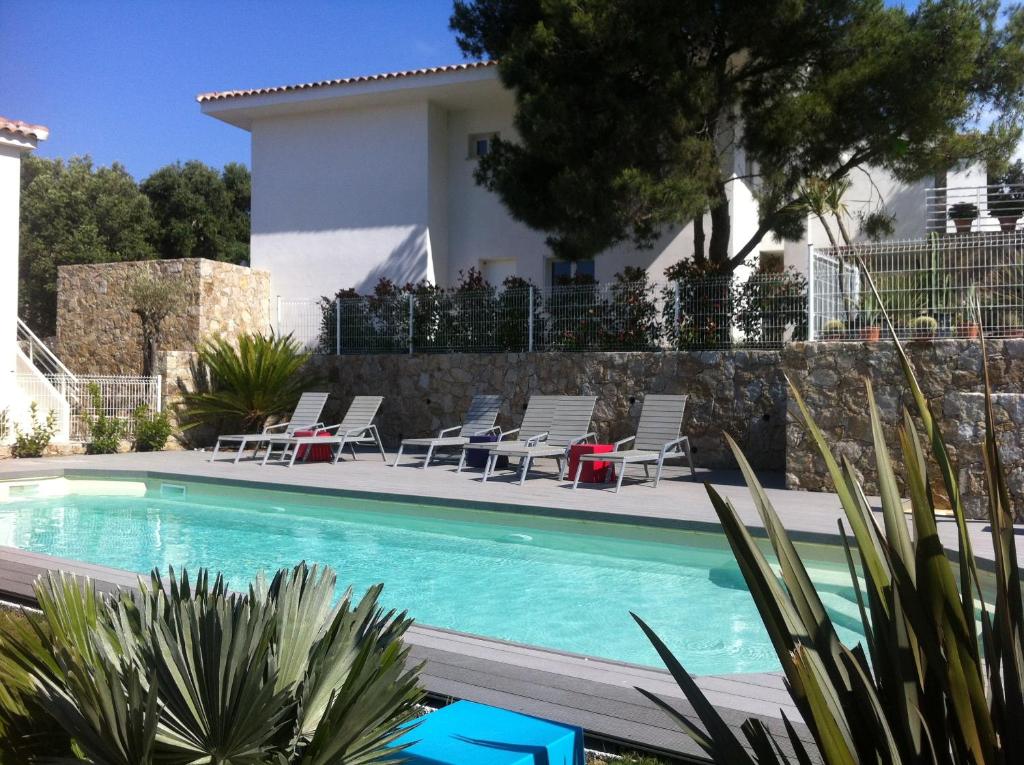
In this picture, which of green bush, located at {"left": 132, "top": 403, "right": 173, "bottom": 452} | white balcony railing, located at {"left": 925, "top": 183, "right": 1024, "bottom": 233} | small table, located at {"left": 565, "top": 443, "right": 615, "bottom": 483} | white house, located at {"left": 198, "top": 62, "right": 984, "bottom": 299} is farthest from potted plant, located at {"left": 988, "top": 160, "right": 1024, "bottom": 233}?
green bush, located at {"left": 132, "top": 403, "right": 173, "bottom": 452}

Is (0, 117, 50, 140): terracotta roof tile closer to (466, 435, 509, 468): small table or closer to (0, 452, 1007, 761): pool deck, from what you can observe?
(0, 452, 1007, 761): pool deck

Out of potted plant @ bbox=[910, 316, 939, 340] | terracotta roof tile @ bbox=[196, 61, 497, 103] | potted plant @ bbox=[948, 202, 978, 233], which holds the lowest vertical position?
potted plant @ bbox=[910, 316, 939, 340]

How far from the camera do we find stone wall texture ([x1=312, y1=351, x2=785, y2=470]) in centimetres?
1202

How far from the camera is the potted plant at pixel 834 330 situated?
10.5m

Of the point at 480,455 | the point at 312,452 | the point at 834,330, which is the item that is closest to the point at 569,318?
the point at 480,455

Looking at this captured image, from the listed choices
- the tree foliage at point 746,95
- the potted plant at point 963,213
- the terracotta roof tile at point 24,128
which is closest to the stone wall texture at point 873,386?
the tree foliage at point 746,95

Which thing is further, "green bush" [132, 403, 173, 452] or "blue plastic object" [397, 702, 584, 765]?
"green bush" [132, 403, 173, 452]

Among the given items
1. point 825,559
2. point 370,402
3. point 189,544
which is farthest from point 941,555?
point 370,402

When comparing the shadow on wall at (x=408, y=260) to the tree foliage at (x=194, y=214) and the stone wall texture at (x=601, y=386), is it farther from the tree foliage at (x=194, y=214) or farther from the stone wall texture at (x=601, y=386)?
the tree foliage at (x=194, y=214)

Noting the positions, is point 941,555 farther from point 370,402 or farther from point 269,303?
point 269,303

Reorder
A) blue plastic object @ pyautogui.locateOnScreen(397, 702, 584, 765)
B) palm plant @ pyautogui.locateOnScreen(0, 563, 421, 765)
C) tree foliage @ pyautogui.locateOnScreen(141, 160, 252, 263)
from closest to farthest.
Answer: palm plant @ pyautogui.locateOnScreen(0, 563, 421, 765), blue plastic object @ pyautogui.locateOnScreen(397, 702, 584, 765), tree foliage @ pyautogui.locateOnScreen(141, 160, 252, 263)

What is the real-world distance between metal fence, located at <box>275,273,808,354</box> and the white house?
168cm

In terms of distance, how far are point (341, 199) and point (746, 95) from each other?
8.69 metres

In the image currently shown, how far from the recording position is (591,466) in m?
11.0
